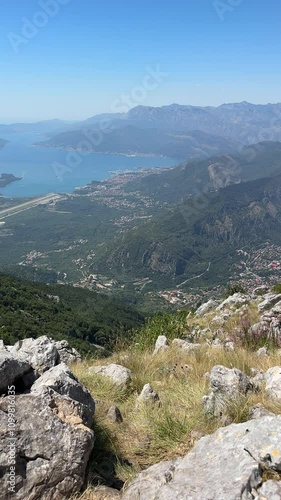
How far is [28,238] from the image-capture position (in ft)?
624

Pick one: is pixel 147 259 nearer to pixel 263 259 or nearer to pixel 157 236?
pixel 157 236

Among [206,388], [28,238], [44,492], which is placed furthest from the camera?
[28,238]

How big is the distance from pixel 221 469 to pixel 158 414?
1701 mm

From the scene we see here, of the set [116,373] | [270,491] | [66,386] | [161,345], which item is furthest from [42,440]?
[161,345]

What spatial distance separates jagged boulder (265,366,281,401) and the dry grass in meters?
0.10

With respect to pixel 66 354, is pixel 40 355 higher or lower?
higher

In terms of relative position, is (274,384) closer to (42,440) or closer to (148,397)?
(148,397)

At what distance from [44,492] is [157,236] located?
197206 mm

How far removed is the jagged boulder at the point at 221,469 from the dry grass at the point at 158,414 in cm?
48

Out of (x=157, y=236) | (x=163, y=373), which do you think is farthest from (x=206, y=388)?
(x=157, y=236)

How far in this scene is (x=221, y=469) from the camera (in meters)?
2.54

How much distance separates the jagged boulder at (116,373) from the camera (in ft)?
17.3

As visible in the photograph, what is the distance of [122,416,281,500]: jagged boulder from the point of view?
2.33 m

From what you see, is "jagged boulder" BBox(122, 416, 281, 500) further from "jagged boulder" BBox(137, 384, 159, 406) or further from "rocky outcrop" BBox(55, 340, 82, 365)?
"rocky outcrop" BBox(55, 340, 82, 365)
